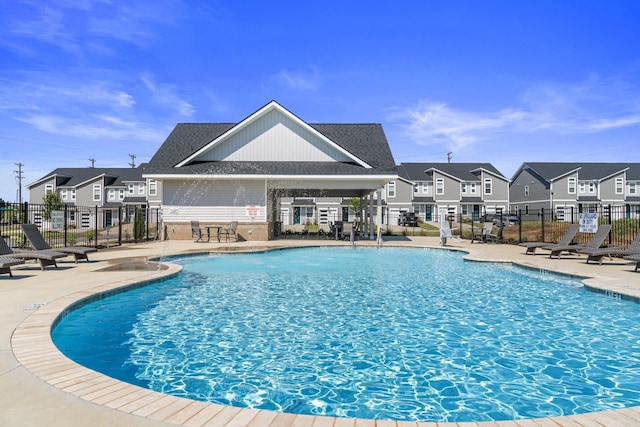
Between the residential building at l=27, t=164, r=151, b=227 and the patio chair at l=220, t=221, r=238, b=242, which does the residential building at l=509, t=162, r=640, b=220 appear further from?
the residential building at l=27, t=164, r=151, b=227

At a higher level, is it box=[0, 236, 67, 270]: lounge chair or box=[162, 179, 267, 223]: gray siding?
box=[162, 179, 267, 223]: gray siding

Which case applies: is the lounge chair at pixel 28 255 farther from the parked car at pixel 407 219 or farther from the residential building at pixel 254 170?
the parked car at pixel 407 219

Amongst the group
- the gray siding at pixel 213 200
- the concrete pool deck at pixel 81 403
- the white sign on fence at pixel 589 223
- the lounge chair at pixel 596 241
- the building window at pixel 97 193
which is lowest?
the concrete pool deck at pixel 81 403

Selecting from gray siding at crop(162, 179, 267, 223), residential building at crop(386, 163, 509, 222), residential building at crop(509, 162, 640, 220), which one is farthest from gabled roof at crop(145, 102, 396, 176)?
residential building at crop(509, 162, 640, 220)

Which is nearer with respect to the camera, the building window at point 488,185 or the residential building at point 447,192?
the residential building at point 447,192

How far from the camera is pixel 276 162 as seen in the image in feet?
80.2

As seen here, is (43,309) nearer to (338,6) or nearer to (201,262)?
(201,262)

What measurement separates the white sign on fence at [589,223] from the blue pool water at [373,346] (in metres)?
7.43

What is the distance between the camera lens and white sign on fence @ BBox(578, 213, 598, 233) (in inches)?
622

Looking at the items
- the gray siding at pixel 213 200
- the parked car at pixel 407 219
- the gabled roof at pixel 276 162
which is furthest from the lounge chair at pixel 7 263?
the parked car at pixel 407 219

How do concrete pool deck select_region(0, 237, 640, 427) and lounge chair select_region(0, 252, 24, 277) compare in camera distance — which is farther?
lounge chair select_region(0, 252, 24, 277)

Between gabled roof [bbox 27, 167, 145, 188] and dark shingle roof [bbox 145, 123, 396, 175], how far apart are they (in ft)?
91.6

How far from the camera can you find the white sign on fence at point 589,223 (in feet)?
51.9

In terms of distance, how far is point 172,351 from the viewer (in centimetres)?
532
